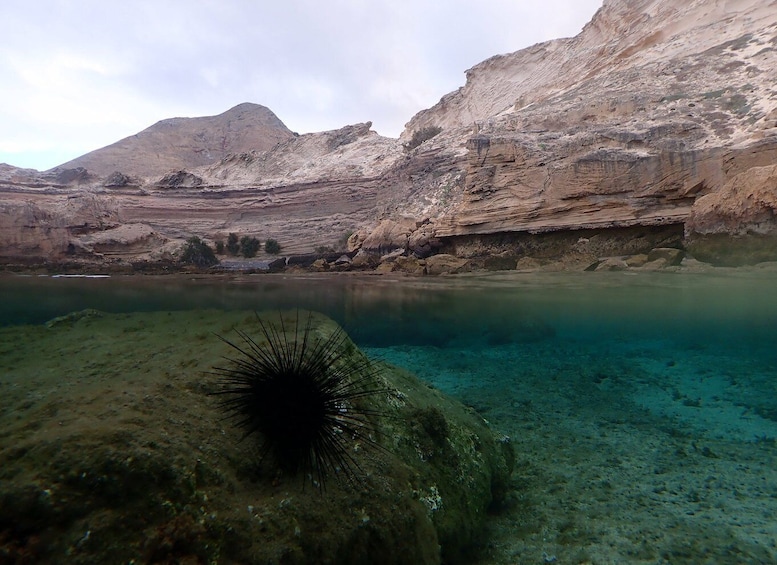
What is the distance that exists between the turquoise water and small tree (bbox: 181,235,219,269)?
13681 millimetres

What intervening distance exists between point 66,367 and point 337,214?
33.8 meters

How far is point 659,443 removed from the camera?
553 centimetres

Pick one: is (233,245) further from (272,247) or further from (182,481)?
(182,481)

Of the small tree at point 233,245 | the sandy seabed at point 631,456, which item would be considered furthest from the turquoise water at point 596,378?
the small tree at point 233,245

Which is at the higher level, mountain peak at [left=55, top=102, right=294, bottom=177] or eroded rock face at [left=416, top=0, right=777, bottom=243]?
mountain peak at [left=55, top=102, right=294, bottom=177]

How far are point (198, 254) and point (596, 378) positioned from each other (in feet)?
93.5

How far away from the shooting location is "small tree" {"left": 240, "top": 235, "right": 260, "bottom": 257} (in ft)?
107

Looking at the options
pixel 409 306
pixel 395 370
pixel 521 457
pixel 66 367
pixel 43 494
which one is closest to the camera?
pixel 43 494

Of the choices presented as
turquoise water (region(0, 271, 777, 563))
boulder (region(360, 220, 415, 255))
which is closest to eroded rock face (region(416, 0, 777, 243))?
boulder (region(360, 220, 415, 255))

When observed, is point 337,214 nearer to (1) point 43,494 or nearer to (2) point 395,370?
(2) point 395,370

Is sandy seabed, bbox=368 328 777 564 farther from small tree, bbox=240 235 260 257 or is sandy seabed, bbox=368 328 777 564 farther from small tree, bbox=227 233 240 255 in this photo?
small tree, bbox=227 233 240 255

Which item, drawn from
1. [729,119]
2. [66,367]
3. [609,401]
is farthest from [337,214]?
[66,367]

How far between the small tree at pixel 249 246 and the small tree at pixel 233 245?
443 mm

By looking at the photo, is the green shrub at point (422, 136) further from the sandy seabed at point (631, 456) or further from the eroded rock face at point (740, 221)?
the sandy seabed at point (631, 456)
